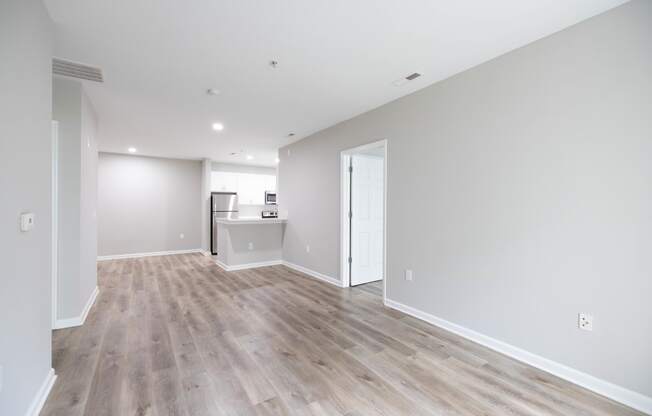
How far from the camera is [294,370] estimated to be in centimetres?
213

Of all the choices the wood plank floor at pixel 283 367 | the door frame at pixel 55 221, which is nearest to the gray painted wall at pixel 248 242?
the wood plank floor at pixel 283 367

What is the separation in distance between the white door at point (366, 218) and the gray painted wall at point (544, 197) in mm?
1112

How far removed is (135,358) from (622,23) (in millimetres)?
4318

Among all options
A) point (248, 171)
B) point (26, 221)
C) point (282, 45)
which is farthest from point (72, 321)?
point (248, 171)

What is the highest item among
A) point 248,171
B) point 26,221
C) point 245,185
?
point 248,171

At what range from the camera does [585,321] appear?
1965 mm

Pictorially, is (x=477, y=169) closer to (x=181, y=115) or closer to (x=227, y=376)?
(x=227, y=376)

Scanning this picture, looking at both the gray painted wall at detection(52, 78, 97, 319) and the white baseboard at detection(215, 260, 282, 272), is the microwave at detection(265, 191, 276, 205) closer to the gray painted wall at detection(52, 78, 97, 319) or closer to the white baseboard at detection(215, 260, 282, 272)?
the white baseboard at detection(215, 260, 282, 272)

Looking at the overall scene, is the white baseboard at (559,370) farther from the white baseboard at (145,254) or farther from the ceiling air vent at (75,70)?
the white baseboard at (145,254)

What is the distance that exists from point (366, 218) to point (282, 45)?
9.60 feet

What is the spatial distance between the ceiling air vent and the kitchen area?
9.97ft

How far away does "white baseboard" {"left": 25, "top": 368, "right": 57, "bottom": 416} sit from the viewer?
5.28 feet

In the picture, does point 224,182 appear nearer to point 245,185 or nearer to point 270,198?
point 245,185

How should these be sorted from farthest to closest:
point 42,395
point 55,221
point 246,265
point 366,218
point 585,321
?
point 246,265
point 366,218
point 55,221
point 585,321
point 42,395
